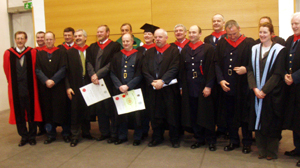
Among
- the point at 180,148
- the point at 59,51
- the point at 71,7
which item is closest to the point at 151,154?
the point at 180,148

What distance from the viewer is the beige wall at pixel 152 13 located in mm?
5348

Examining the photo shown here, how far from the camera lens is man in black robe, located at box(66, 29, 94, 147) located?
13.4 ft

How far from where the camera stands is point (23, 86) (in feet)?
13.4

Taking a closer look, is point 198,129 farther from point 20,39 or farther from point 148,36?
point 20,39

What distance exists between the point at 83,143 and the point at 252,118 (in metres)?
2.60

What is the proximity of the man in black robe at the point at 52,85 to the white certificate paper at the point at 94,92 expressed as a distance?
0.44 metres

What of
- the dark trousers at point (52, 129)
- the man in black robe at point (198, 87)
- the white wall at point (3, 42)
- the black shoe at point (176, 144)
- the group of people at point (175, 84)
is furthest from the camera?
the white wall at point (3, 42)

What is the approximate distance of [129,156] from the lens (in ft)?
11.4

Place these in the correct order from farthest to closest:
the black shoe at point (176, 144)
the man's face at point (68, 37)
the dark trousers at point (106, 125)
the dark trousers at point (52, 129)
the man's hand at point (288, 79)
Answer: the man's face at point (68, 37), the dark trousers at point (52, 129), the dark trousers at point (106, 125), the black shoe at point (176, 144), the man's hand at point (288, 79)

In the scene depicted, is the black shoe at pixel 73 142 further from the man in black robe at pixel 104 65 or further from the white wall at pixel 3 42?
the white wall at pixel 3 42

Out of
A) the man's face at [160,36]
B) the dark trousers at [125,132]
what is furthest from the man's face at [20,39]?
the man's face at [160,36]

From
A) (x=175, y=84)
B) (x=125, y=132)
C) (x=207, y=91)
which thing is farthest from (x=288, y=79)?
(x=125, y=132)

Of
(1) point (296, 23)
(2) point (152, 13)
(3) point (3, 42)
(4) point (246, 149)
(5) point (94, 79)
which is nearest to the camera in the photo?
(1) point (296, 23)

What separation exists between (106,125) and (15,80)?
5.33 feet
